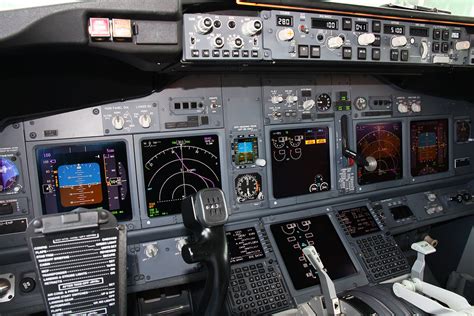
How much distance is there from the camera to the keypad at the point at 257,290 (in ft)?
6.77

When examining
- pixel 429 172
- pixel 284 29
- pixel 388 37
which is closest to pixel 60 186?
pixel 284 29

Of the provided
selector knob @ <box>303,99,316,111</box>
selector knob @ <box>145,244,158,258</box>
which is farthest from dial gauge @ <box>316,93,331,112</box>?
selector knob @ <box>145,244,158,258</box>

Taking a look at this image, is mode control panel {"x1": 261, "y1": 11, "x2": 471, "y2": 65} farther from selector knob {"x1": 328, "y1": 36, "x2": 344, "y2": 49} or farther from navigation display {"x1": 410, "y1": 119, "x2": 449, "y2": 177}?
navigation display {"x1": 410, "y1": 119, "x2": 449, "y2": 177}

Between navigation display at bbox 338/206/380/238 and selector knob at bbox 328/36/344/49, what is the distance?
1262 millimetres

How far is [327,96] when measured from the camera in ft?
8.73

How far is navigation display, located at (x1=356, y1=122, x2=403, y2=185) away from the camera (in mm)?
2822

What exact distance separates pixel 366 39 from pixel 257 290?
1.52 m

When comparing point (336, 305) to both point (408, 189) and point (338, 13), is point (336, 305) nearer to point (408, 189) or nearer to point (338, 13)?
point (338, 13)

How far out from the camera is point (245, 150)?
2.45m

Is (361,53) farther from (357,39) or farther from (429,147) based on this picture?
(429,147)

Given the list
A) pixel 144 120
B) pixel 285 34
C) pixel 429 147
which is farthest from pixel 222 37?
pixel 429 147

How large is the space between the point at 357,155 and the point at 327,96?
1.54ft

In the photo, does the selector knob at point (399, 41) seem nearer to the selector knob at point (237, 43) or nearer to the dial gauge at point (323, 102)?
the dial gauge at point (323, 102)

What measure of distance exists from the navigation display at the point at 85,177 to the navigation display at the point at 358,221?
1487 millimetres
